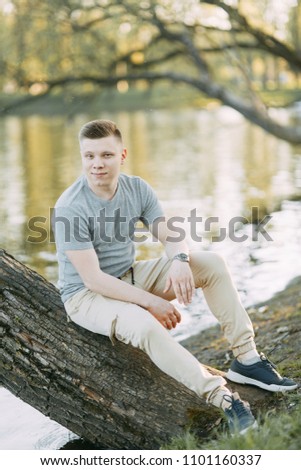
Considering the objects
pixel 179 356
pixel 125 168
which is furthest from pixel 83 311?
pixel 125 168

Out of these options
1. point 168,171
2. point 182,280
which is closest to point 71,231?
point 182,280

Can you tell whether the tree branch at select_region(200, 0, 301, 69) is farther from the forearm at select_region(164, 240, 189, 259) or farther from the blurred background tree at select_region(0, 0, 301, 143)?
the forearm at select_region(164, 240, 189, 259)

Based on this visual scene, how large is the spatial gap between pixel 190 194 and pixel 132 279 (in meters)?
9.86

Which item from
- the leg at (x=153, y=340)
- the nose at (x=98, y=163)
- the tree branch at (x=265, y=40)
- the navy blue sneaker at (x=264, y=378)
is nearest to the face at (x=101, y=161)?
the nose at (x=98, y=163)

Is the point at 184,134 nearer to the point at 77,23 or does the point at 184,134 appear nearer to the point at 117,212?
the point at 77,23

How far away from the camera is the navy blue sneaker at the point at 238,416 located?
312 cm

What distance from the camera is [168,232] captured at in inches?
144

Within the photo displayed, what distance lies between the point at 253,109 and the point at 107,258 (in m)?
7.28

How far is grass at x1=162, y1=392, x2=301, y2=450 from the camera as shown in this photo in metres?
2.92

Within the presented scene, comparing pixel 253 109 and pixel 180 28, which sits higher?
pixel 180 28

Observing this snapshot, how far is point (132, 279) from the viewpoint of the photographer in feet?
11.9

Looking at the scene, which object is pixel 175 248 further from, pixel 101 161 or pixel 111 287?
pixel 101 161

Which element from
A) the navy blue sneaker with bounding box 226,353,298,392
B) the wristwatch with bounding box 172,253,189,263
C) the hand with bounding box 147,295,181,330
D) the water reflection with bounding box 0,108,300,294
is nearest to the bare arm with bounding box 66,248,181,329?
the hand with bounding box 147,295,181,330

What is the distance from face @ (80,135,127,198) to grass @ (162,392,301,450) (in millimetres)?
1236
